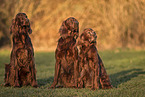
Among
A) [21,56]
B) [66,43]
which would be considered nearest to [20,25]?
[21,56]

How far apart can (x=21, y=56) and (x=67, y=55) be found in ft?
5.20

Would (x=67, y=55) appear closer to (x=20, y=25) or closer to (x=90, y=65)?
(x=90, y=65)

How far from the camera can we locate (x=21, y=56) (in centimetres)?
840

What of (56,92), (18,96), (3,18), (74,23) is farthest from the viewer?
(3,18)

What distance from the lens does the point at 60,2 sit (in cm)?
4997

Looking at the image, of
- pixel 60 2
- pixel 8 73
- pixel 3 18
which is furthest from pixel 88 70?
pixel 60 2

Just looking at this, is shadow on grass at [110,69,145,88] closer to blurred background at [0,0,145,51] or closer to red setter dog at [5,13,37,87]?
red setter dog at [5,13,37,87]

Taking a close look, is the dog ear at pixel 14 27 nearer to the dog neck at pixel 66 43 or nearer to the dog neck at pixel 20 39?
the dog neck at pixel 20 39

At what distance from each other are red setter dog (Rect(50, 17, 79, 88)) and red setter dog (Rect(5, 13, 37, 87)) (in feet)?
3.14

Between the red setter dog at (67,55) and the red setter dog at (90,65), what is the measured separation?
21 centimetres

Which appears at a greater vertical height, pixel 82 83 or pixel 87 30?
pixel 87 30

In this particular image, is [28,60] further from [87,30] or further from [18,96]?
[87,30]

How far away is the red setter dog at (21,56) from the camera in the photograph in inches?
324

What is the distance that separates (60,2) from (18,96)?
4434cm
